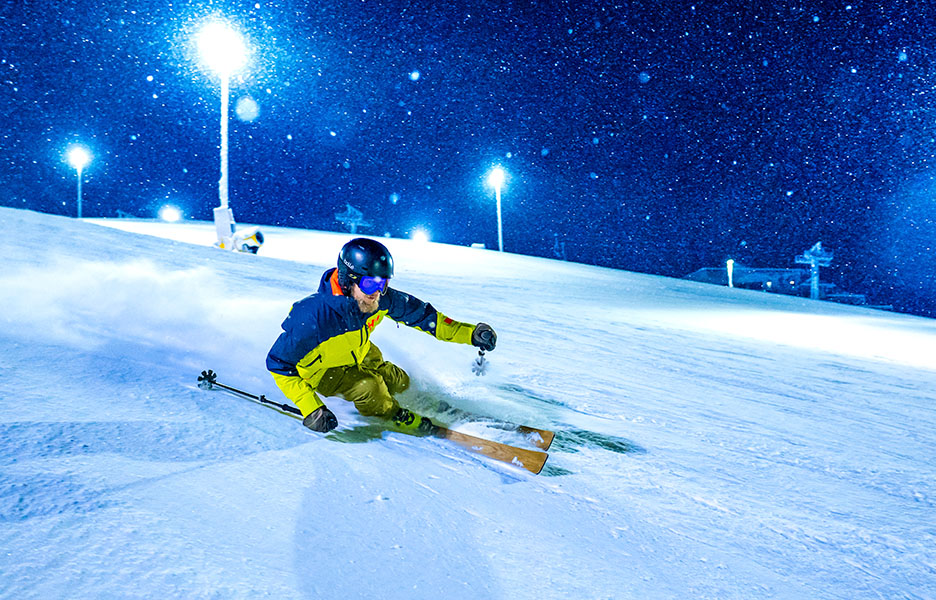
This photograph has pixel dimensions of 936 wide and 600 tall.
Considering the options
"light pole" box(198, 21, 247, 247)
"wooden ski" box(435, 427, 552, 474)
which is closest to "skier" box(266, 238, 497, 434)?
"wooden ski" box(435, 427, 552, 474)

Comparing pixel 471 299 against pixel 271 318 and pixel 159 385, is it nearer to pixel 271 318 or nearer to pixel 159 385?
pixel 271 318

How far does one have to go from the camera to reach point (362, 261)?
309 cm

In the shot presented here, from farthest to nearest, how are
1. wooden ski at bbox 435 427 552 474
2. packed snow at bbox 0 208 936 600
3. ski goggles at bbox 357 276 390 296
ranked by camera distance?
ski goggles at bbox 357 276 390 296, wooden ski at bbox 435 427 552 474, packed snow at bbox 0 208 936 600

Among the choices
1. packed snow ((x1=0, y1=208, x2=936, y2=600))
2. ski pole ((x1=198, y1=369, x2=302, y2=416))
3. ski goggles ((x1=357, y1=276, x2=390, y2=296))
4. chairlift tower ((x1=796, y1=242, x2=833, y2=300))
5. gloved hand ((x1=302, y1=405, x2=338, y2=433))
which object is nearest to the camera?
packed snow ((x1=0, y1=208, x2=936, y2=600))

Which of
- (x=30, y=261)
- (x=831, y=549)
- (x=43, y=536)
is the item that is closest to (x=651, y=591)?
(x=831, y=549)

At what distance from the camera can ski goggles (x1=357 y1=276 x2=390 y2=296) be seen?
3111mm

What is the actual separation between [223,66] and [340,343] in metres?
16.1

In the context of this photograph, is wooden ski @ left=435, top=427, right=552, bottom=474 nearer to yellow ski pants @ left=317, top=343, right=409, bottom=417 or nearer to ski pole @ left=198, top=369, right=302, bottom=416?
yellow ski pants @ left=317, top=343, right=409, bottom=417

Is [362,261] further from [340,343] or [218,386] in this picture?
[218,386]

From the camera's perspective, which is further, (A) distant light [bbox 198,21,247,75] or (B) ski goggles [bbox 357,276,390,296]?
(A) distant light [bbox 198,21,247,75]

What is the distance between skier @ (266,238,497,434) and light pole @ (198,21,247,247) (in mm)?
13390

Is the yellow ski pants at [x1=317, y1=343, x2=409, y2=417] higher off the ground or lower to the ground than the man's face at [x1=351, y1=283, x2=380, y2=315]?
lower

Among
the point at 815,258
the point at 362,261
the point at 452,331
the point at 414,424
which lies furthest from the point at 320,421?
the point at 815,258

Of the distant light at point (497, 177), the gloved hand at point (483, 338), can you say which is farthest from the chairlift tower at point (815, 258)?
the gloved hand at point (483, 338)
